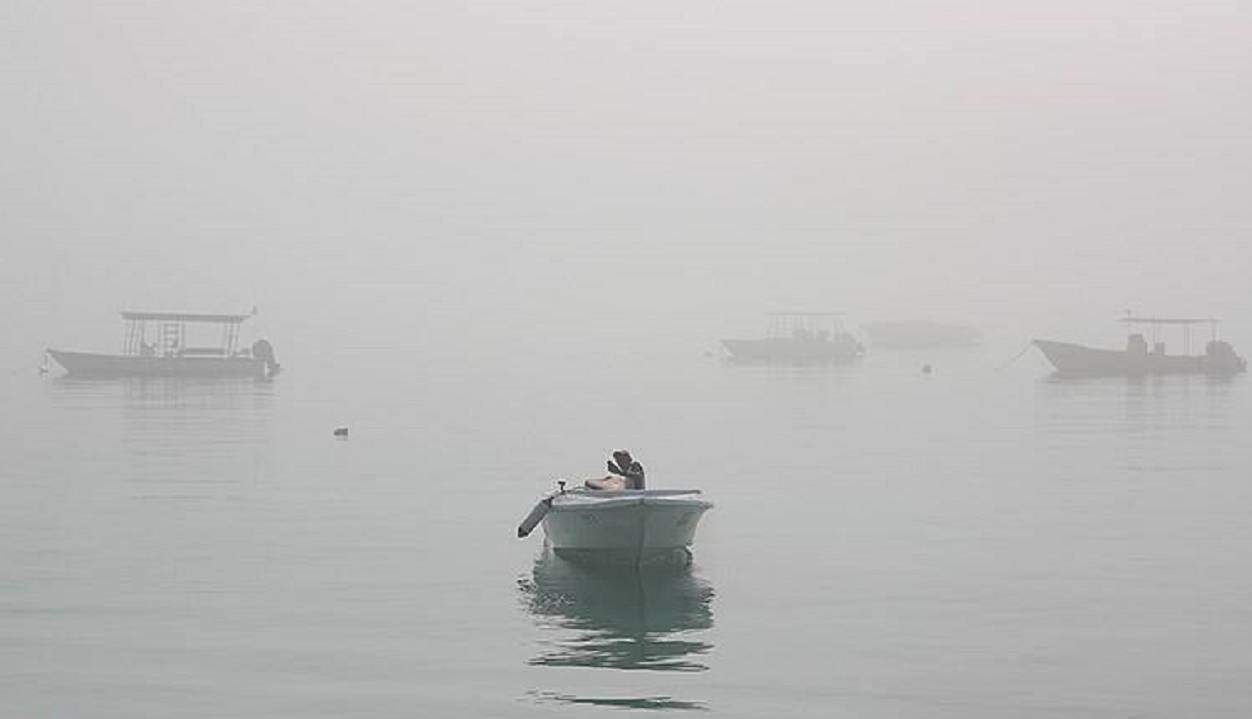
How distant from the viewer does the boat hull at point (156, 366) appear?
175 metres

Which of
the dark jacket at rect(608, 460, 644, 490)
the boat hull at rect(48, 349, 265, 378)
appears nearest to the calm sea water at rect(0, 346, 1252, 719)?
the dark jacket at rect(608, 460, 644, 490)

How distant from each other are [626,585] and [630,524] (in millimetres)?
1469

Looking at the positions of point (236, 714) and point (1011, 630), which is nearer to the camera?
point (236, 714)

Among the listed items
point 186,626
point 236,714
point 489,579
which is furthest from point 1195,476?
point 236,714

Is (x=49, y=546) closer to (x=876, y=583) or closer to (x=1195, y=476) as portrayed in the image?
(x=876, y=583)

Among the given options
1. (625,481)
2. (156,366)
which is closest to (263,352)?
(156,366)

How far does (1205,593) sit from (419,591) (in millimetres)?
15629

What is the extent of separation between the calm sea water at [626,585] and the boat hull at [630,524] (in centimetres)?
69

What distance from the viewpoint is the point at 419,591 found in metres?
38.0

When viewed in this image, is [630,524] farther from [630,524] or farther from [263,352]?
[263,352]

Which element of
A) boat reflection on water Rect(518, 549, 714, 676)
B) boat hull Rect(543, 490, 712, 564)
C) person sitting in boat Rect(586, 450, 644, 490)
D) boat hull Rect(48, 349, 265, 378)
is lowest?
boat reflection on water Rect(518, 549, 714, 676)

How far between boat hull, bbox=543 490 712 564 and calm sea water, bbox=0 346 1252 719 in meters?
0.69

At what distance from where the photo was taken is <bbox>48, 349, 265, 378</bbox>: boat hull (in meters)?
175

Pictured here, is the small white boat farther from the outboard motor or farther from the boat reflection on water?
the outboard motor
